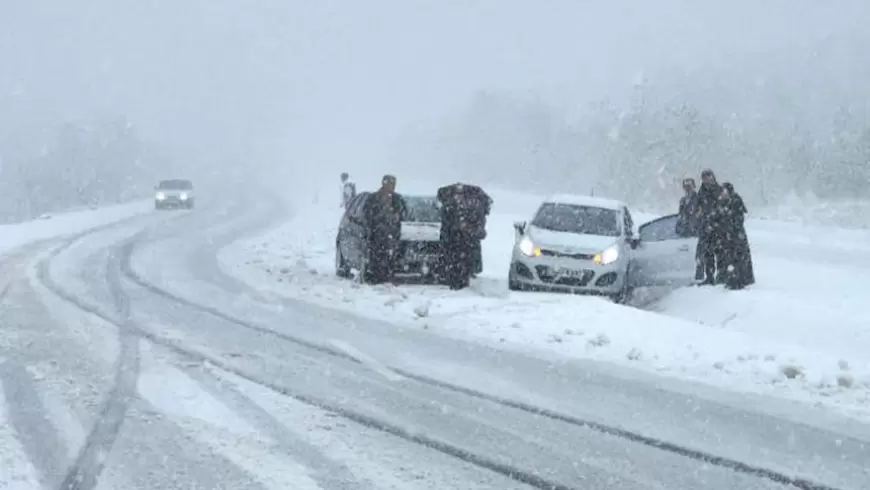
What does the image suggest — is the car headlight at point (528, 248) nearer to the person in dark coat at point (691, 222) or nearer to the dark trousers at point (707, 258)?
the person in dark coat at point (691, 222)

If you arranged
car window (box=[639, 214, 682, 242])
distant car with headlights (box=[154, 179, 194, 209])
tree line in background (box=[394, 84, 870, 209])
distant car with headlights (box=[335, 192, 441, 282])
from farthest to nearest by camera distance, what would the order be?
tree line in background (box=[394, 84, 870, 209])
distant car with headlights (box=[154, 179, 194, 209])
distant car with headlights (box=[335, 192, 441, 282])
car window (box=[639, 214, 682, 242])

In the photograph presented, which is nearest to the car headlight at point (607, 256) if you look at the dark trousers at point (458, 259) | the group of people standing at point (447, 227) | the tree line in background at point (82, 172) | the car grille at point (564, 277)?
the car grille at point (564, 277)

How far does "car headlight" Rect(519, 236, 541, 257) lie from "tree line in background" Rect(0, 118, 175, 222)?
52302 mm

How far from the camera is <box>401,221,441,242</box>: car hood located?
14758 mm

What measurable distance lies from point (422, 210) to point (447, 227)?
2.04 m

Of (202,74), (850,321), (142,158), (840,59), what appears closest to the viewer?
(850,321)

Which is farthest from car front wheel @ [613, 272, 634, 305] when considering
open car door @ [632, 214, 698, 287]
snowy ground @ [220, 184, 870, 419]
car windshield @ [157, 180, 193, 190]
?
car windshield @ [157, 180, 193, 190]

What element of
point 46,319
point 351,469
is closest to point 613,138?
point 46,319

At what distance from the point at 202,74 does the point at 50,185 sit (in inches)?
5191

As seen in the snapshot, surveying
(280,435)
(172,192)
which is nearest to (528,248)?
(280,435)

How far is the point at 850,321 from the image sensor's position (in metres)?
12.0

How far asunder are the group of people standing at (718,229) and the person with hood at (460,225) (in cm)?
309

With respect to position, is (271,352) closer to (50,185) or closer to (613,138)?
(613,138)

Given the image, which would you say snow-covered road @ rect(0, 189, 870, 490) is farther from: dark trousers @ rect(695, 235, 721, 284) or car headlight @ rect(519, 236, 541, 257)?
dark trousers @ rect(695, 235, 721, 284)
